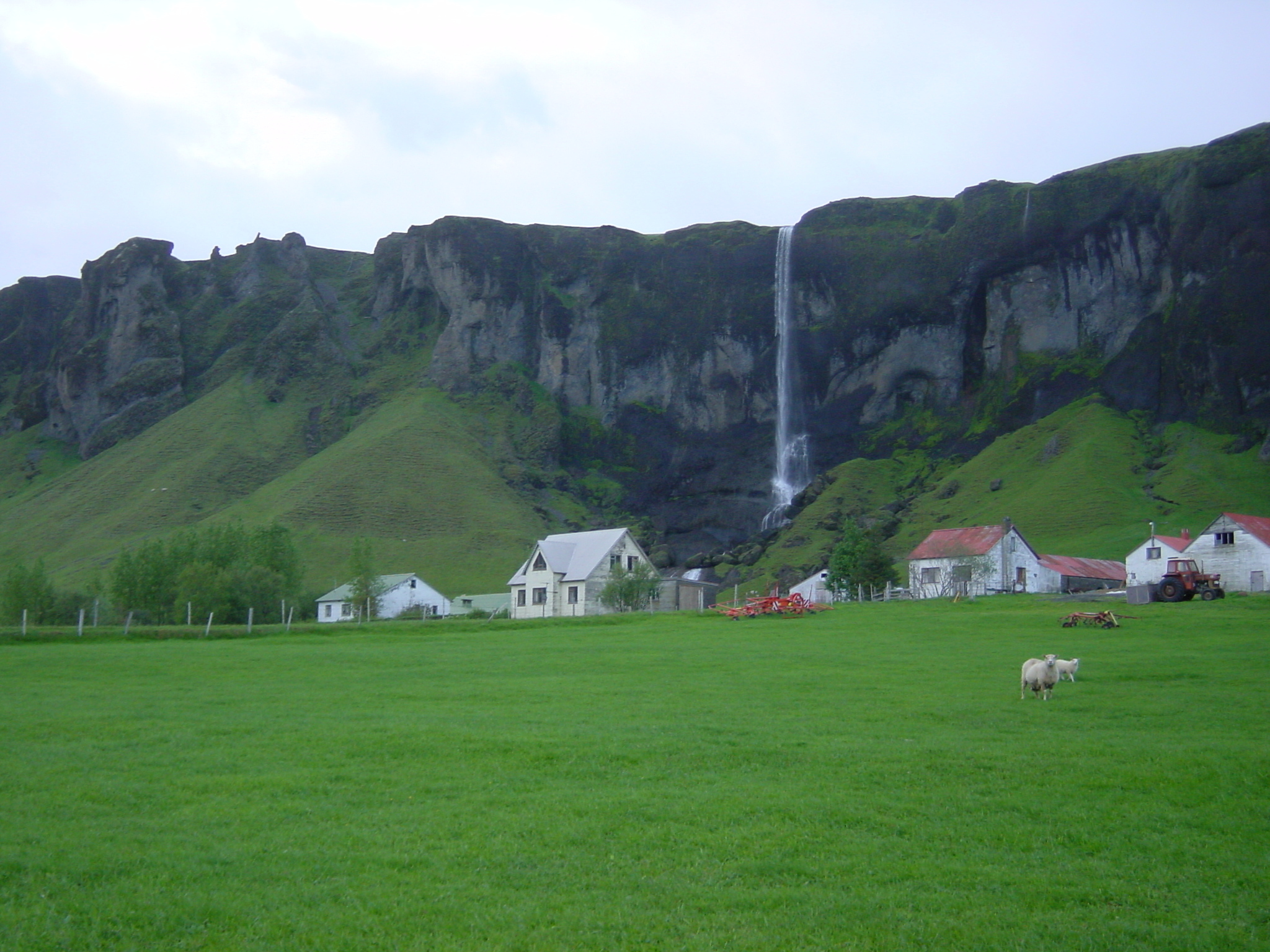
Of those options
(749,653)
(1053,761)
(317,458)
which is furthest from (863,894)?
(317,458)

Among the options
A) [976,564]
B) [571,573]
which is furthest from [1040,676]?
[571,573]

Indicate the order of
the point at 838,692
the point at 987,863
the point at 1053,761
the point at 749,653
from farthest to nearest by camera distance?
1. the point at 749,653
2. the point at 838,692
3. the point at 1053,761
4. the point at 987,863

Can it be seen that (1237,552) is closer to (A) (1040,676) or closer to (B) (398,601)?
(A) (1040,676)

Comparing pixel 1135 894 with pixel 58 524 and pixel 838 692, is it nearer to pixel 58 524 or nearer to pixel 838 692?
pixel 838 692

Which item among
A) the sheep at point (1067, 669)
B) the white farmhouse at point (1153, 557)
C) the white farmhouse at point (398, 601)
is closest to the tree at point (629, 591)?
the white farmhouse at point (398, 601)

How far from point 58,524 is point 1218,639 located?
164618mm

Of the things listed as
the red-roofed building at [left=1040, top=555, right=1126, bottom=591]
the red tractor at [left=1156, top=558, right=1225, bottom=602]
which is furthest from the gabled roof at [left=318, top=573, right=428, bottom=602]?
the red tractor at [left=1156, top=558, right=1225, bottom=602]

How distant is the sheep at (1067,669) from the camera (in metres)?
27.3

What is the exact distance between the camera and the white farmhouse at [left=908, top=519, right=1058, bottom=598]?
80.4 meters

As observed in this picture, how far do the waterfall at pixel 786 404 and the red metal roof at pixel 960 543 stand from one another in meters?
69.9

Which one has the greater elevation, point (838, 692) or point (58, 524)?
point (58, 524)

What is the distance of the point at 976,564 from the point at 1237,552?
17515 millimetres

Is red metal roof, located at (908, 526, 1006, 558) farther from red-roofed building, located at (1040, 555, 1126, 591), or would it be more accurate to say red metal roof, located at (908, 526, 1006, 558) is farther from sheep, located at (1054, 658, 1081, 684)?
sheep, located at (1054, 658, 1081, 684)

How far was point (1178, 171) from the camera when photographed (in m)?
156
